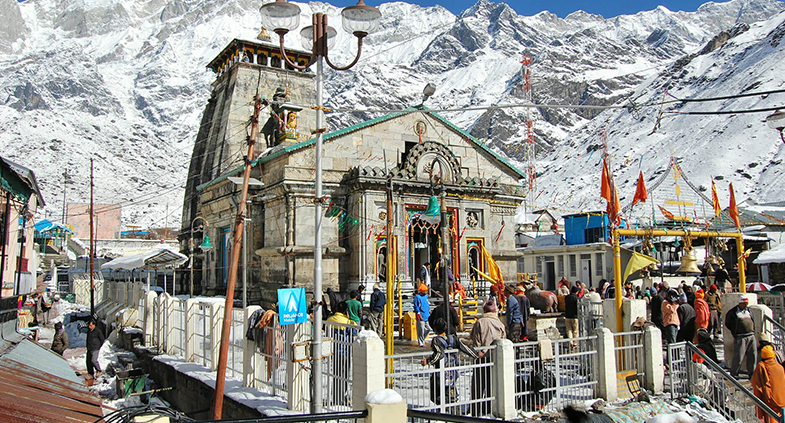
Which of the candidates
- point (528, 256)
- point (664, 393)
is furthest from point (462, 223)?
point (528, 256)

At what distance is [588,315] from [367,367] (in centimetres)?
872

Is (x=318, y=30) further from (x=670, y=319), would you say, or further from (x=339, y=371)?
(x=670, y=319)

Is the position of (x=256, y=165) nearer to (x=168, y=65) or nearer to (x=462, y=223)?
(x=462, y=223)

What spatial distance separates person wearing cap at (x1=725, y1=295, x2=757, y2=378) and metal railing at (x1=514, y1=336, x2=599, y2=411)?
348 centimetres

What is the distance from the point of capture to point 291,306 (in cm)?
947

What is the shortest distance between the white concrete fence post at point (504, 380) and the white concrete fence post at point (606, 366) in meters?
2.24

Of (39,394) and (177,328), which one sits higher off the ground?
(39,394)

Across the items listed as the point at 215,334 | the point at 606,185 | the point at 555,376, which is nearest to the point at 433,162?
the point at 606,185

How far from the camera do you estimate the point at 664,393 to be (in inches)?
449

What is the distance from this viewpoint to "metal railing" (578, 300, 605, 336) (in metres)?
14.8

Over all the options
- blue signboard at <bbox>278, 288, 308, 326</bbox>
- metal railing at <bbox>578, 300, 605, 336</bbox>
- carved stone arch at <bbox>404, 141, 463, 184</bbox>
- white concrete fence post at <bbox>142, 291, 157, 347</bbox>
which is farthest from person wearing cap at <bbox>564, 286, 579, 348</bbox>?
white concrete fence post at <bbox>142, 291, 157, 347</bbox>

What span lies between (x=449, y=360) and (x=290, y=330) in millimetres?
2874

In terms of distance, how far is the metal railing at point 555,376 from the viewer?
9883mm

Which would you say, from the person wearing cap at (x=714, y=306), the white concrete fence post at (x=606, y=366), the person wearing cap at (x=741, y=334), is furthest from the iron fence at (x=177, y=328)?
the person wearing cap at (x=714, y=306)
